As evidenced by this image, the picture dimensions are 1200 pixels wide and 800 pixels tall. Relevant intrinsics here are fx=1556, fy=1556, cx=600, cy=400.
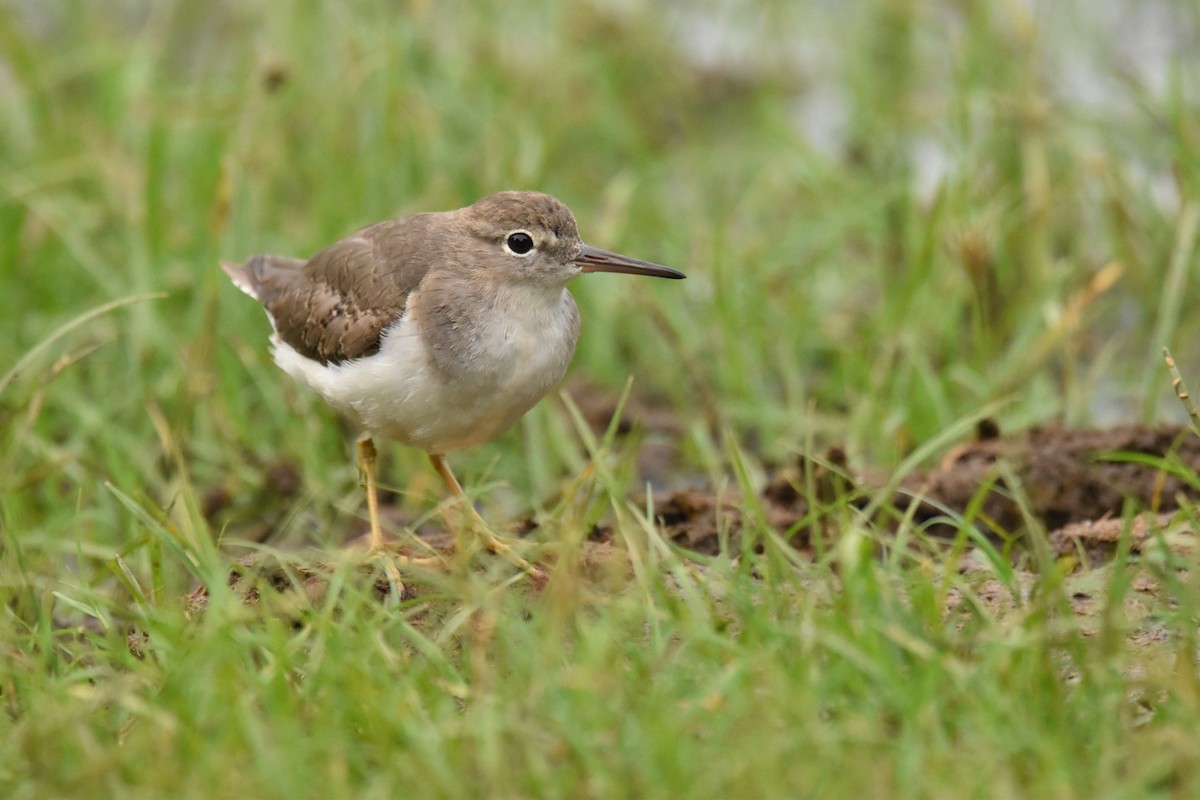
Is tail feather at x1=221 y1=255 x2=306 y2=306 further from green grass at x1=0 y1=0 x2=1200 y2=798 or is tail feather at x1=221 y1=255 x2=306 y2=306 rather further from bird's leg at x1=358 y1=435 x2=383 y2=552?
bird's leg at x1=358 y1=435 x2=383 y2=552

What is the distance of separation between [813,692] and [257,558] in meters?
2.01

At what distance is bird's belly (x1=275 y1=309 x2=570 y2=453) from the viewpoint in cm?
514

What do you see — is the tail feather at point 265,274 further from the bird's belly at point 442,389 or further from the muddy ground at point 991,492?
the muddy ground at point 991,492

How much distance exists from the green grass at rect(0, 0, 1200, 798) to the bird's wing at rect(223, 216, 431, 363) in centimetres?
55

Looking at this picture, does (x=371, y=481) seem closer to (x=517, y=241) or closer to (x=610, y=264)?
(x=517, y=241)

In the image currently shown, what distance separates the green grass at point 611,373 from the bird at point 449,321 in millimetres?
379

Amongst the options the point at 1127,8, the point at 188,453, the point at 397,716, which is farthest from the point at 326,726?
the point at 1127,8

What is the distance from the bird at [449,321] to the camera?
16.9 ft

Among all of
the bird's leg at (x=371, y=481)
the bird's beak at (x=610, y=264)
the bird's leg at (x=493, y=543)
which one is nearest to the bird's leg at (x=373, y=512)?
the bird's leg at (x=371, y=481)

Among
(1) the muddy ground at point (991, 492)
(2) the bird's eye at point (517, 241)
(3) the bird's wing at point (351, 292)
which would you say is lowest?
(1) the muddy ground at point (991, 492)

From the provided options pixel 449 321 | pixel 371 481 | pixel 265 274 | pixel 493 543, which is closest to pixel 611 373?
pixel 265 274

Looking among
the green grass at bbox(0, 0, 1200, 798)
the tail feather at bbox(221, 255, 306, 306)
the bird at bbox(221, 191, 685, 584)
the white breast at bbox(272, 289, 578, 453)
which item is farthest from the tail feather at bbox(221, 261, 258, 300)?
the white breast at bbox(272, 289, 578, 453)

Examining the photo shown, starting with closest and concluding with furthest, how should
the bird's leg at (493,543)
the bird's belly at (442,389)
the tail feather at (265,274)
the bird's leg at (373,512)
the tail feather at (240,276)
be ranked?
the bird's leg at (373,512) < the bird's leg at (493,543) < the bird's belly at (442,389) < the tail feather at (265,274) < the tail feather at (240,276)

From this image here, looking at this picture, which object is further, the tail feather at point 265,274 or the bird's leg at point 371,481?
the tail feather at point 265,274
